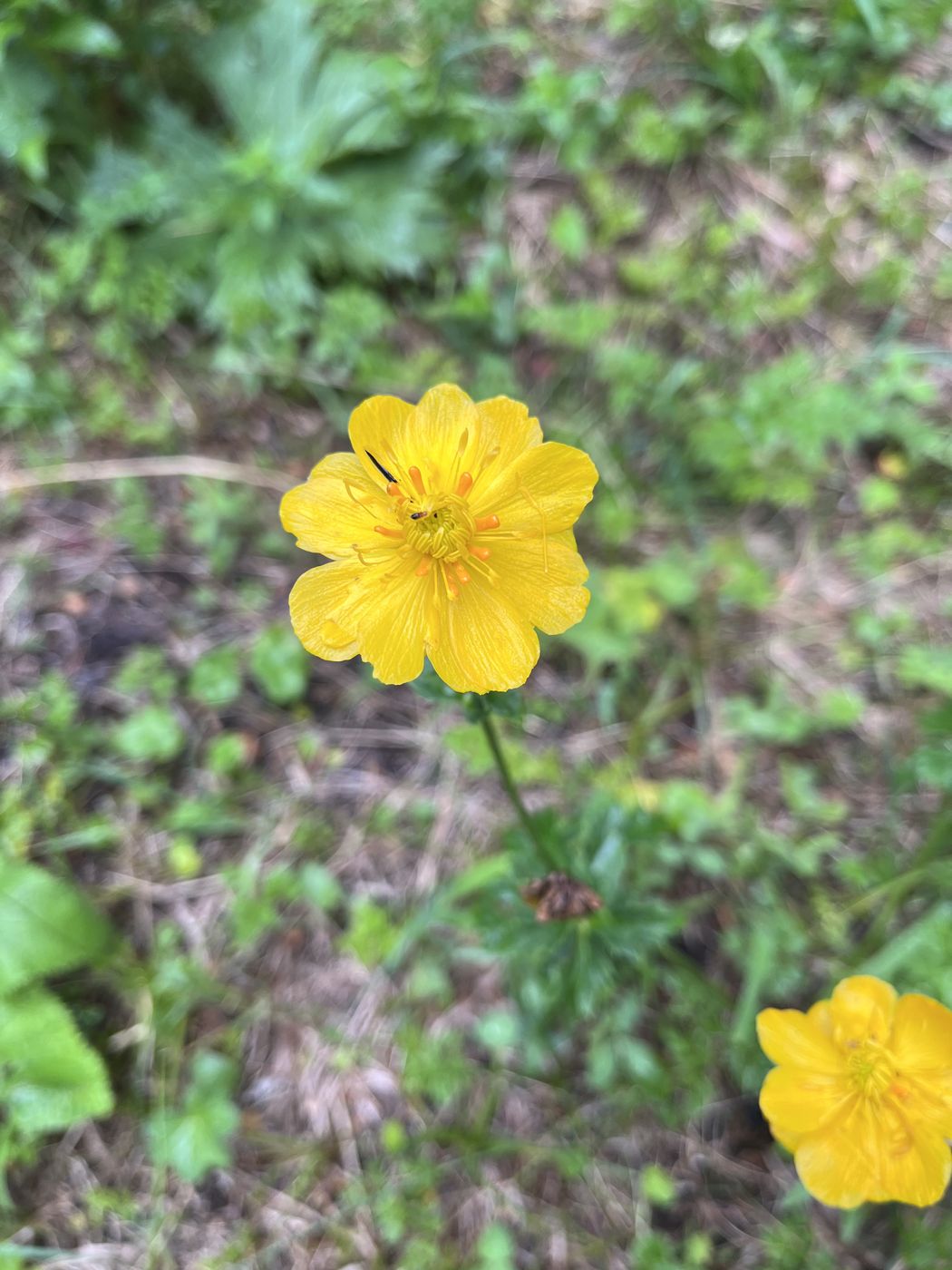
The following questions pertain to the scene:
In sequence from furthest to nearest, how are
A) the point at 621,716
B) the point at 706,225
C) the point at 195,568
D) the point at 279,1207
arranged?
1. the point at 706,225
2. the point at 195,568
3. the point at 621,716
4. the point at 279,1207

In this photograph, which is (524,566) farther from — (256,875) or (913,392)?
(913,392)

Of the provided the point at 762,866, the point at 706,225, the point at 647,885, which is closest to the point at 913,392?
the point at 706,225

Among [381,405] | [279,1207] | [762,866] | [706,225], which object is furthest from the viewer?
[706,225]

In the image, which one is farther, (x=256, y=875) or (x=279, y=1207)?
(x=256, y=875)

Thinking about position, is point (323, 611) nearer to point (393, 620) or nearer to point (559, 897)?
point (393, 620)

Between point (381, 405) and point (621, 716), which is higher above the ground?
point (381, 405)
